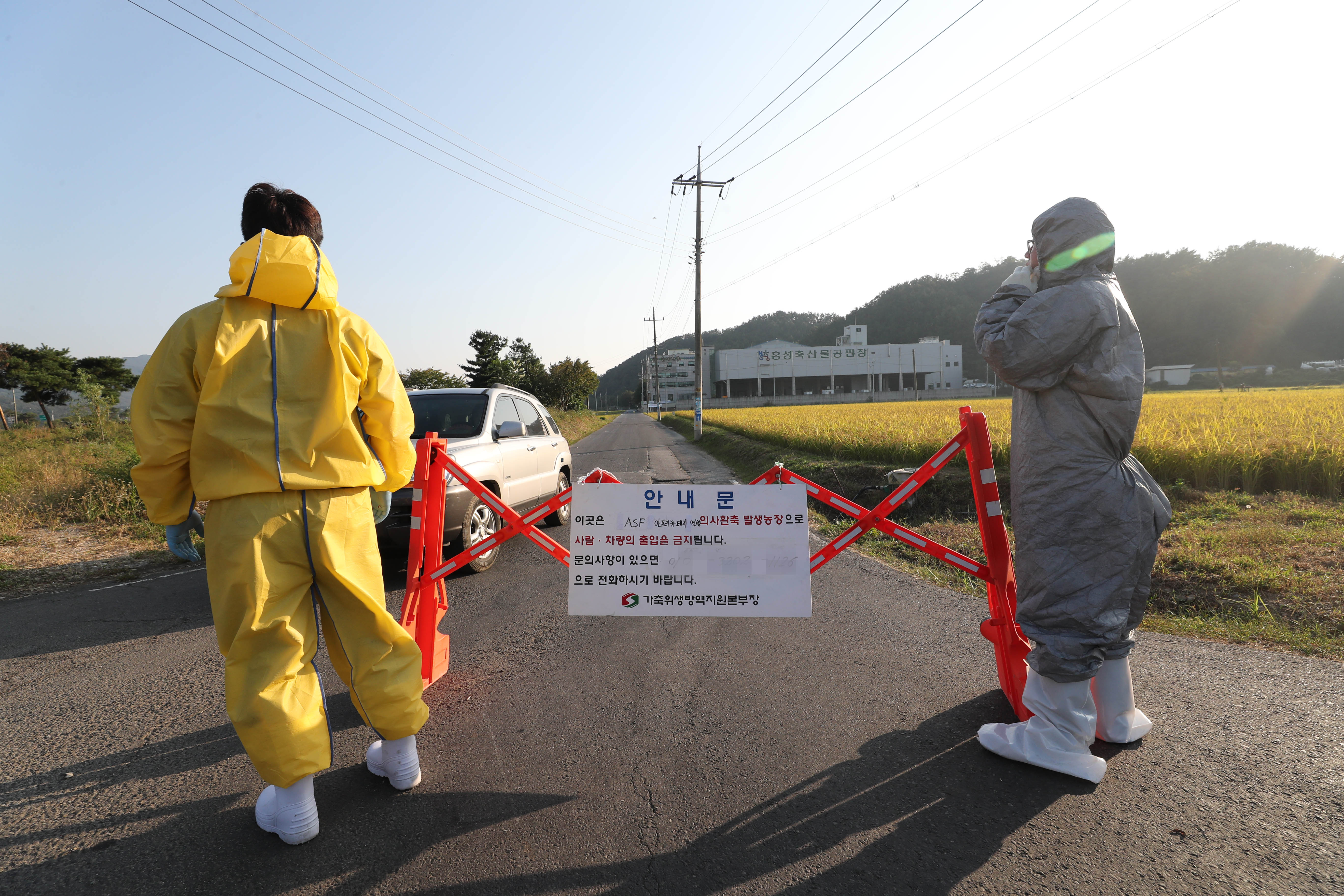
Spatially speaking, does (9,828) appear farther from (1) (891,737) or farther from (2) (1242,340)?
(2) (1242,340)

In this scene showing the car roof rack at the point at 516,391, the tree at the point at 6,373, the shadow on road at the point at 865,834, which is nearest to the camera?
the shadow on road at the point at 865,834

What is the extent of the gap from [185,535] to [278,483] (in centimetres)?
74

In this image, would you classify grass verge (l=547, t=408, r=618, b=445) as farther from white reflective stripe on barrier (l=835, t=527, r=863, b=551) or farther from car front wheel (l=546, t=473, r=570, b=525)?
white reflective stripe on barrier (l=835, t=527, r=863, b=551)

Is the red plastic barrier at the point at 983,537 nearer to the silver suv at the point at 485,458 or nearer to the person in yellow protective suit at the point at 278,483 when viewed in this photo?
the person in yellow protective suit at the point at 278,483

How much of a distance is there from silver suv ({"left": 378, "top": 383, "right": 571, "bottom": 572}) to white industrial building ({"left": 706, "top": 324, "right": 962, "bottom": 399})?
3252 inches

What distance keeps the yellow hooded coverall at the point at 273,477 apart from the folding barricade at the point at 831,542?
65 centimetres

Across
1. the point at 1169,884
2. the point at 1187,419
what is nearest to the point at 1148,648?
the point at 1169,884

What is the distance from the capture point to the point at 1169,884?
185 cm

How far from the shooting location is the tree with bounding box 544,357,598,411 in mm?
53062

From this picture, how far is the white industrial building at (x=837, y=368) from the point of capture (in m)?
88.6

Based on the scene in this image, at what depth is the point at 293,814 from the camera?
2092 millimetres

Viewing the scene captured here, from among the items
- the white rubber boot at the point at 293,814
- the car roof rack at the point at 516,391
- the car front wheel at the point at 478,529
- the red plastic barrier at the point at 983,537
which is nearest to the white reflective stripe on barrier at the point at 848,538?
the red plastic barrier at the point at 983,537

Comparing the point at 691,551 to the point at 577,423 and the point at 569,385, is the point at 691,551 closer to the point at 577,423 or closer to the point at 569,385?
the point at 577,423

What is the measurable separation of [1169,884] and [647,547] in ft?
6.89
